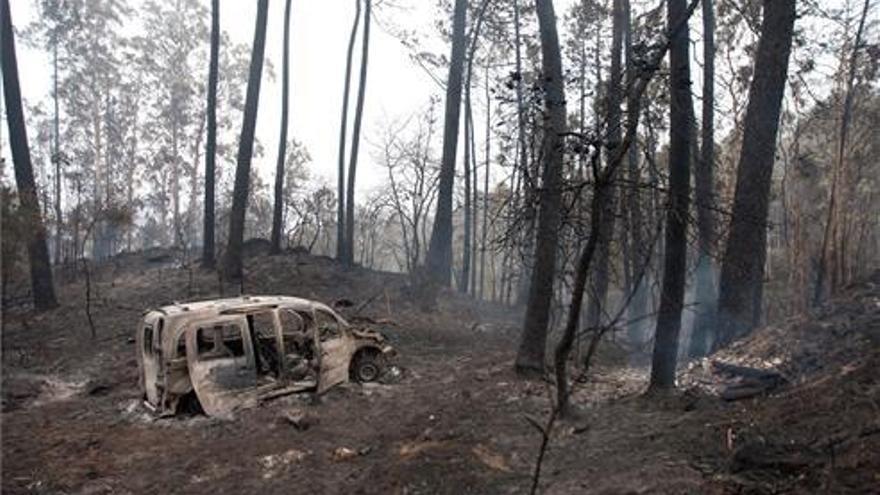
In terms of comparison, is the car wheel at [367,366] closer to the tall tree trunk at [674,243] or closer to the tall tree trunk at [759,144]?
the tall tree trunk at [674,243]

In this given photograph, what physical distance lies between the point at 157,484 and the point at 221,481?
0.67m

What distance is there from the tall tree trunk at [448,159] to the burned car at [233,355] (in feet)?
28.6

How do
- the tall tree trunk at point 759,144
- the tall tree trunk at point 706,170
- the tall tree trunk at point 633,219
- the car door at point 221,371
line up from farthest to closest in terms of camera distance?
1. the tall tree trunk at point 706,170
2. the tall tree trunk at point 759,144
3. the car door at point 221,371
4. the tall tree trunk at point 633,219

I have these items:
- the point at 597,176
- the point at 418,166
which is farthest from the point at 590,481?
the point at 418,166

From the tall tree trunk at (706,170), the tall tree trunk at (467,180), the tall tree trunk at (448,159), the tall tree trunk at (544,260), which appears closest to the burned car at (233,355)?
the tall tree trunk at (544,260)

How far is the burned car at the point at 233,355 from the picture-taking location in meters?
10.2

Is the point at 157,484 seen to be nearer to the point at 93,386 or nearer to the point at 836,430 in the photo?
the point at 93,386

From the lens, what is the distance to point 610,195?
21.1 feet

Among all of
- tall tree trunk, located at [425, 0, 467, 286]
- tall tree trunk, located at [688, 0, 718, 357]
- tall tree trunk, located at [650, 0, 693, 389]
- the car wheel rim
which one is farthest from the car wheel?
tall tree trunk, located at [425, 0, 467, 286]

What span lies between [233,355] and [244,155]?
10615 millimetres

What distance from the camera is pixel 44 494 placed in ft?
25.8

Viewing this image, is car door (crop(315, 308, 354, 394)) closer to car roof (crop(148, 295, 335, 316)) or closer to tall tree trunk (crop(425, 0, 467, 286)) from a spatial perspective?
car roof (crop(148, 295, 335, 316))

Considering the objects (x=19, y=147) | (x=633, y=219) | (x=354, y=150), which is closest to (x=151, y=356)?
(x=633, y=219)

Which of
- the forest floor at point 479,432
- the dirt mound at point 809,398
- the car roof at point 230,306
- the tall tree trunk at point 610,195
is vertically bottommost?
the forest floor at point 479,432
